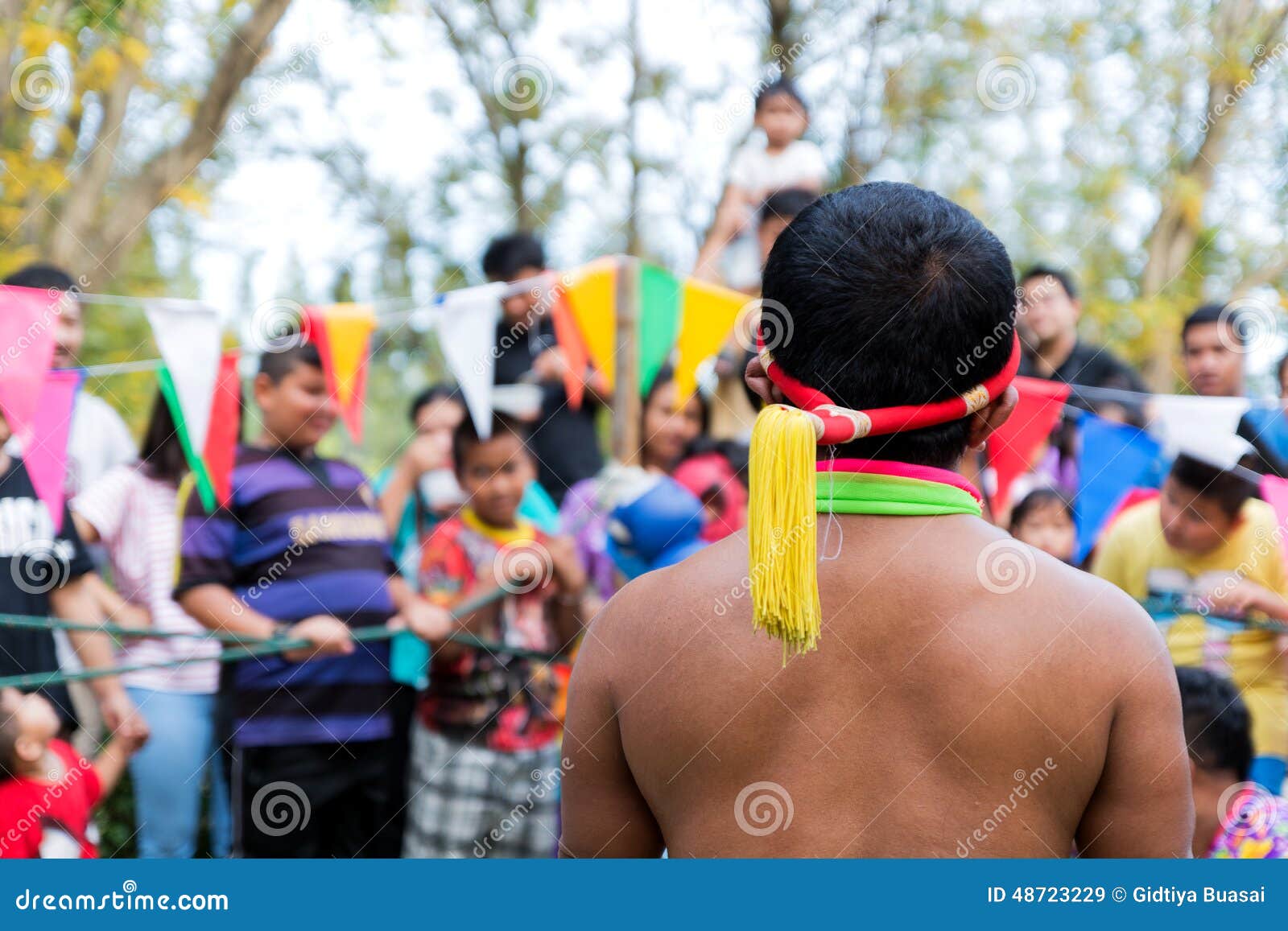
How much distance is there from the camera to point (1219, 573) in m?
3.60

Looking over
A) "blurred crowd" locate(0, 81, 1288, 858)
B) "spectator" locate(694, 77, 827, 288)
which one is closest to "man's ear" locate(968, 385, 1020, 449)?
"blurred crowd" locate(0, 81, 1288, 858)

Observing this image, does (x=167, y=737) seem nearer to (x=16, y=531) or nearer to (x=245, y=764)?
(x=245, y=764)

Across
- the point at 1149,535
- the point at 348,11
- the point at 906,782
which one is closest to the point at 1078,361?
A: the point at 1149,535

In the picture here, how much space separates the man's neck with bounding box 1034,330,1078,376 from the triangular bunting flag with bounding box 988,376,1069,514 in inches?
15.7

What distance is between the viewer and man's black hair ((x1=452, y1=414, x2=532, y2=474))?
158 inches

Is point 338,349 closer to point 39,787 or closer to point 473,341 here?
point 473,341

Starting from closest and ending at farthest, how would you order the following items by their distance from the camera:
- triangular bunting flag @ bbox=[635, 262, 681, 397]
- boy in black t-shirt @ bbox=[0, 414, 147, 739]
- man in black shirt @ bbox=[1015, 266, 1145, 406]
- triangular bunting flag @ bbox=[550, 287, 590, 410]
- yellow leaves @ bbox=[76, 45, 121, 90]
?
boy in black t-shirt @ bbox=[0, 414, 147, 739] < triangular bunting flag @ bbox=[635, 262, 681, 397] < triangular bunting flag @ bbox=[550, 287, 590, 410] < man in black shirt @ bbox=[1015, 266, 1145, 406] < yellow leaves @ bbox=[76, 45, 121, 90]

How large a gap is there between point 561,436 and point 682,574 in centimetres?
336

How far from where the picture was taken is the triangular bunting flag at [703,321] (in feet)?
14.1

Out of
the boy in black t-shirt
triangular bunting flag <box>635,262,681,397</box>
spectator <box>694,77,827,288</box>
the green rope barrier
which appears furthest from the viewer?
spectator <box>694,77,827,288</box>

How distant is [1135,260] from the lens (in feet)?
36.3

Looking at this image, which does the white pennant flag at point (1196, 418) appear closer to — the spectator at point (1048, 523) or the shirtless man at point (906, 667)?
the spectator at point (1048, 523)

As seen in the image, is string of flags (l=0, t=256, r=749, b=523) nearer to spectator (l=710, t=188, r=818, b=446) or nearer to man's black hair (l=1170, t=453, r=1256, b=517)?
spectator (l=710, t=188, r=818, b=446)

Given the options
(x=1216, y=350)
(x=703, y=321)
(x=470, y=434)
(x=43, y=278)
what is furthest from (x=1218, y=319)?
(x=43, y=278)
